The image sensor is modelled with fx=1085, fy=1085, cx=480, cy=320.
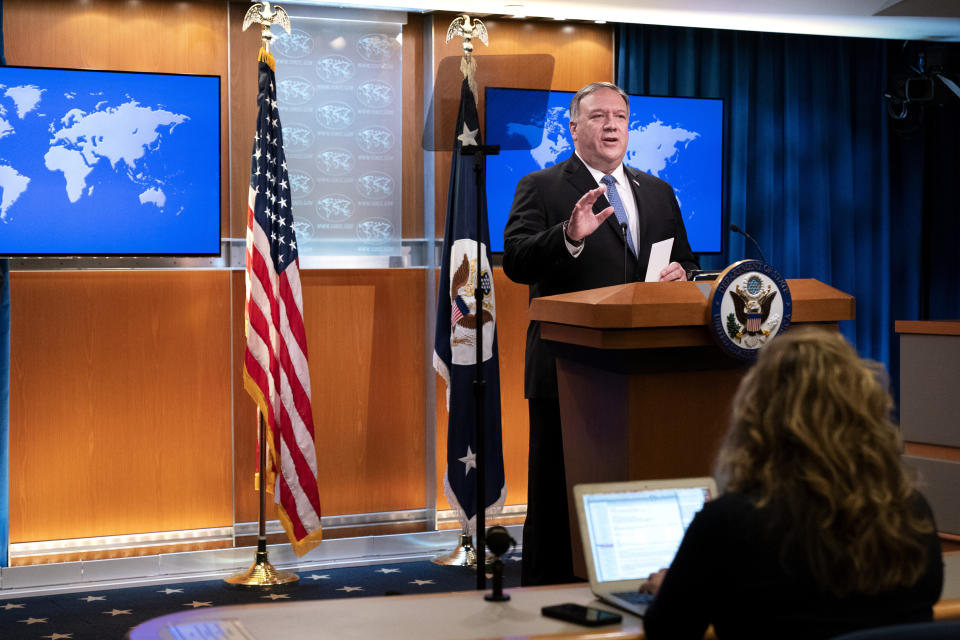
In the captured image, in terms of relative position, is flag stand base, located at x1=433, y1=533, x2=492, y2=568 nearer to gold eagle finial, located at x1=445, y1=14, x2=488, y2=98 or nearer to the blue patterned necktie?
gold eagle finial, located at x1=445, y1=14, x2=488, y2=98

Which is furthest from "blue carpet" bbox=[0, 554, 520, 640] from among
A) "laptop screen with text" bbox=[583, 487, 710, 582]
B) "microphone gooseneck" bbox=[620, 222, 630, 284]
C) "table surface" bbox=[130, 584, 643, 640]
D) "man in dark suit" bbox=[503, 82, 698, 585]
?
"laptop screen with text" bbox=[583, 487, 710, 582]

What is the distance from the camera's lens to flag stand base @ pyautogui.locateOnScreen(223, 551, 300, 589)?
4.83m

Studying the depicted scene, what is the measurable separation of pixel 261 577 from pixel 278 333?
3.61 feet

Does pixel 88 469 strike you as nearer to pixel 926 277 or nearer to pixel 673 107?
pixel 673 107

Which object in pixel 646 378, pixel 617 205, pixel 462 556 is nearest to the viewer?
pixel 646 378

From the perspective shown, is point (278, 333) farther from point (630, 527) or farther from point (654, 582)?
point (654, 582)

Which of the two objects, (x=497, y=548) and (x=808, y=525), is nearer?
(x=808, y=525)

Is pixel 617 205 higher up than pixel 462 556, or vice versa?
pixel 617 205

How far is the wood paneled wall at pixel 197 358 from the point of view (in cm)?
488

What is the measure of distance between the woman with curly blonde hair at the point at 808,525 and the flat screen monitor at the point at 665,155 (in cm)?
395

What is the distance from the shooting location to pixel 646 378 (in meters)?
2.63

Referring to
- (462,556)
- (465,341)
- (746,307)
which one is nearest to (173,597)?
(462,556)

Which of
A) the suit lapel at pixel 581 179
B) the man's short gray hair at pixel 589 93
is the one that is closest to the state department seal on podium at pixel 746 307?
the suit lapel at pixel 581 179

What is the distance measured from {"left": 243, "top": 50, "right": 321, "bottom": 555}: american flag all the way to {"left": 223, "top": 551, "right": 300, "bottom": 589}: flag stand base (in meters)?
0.14
